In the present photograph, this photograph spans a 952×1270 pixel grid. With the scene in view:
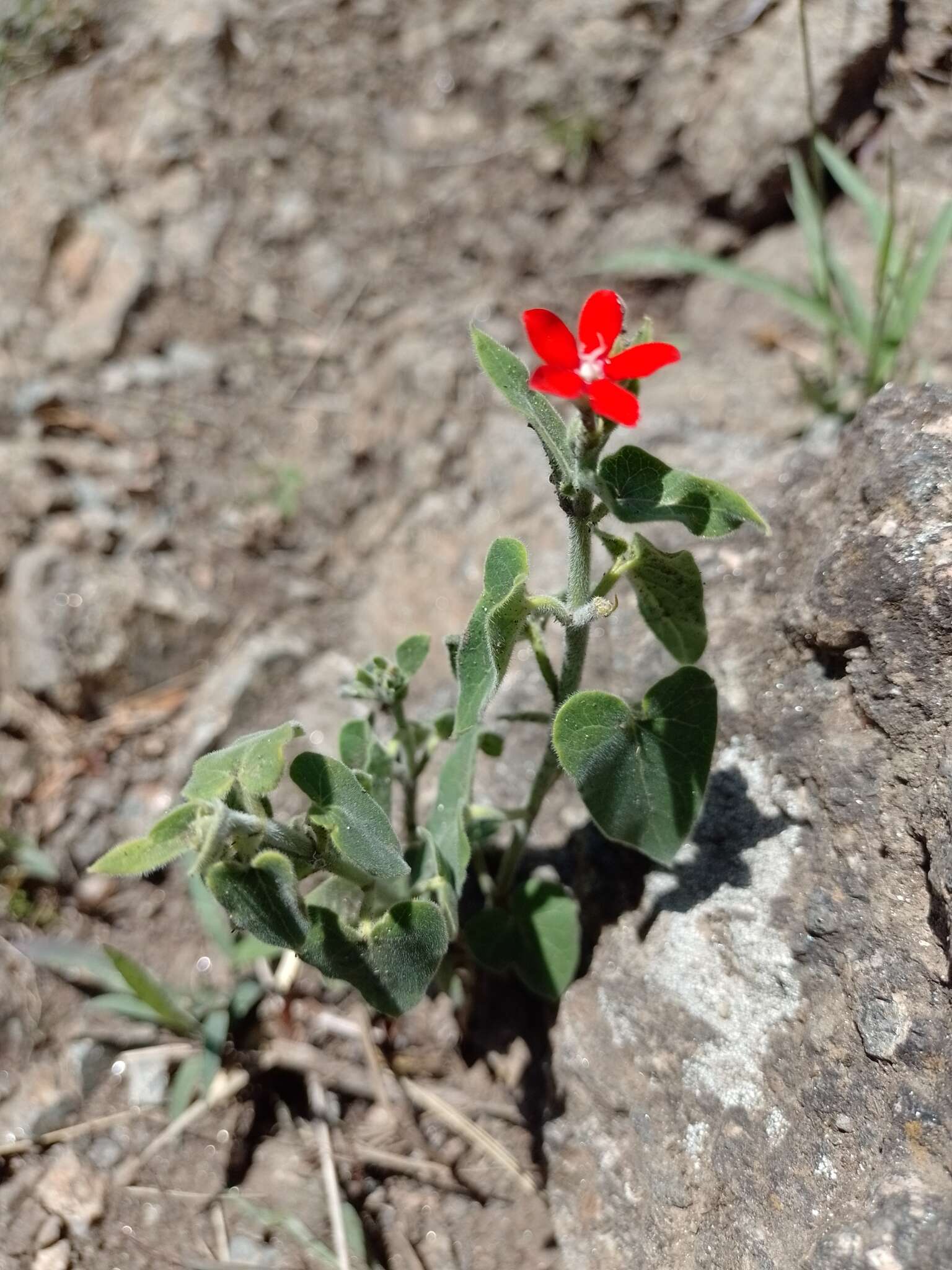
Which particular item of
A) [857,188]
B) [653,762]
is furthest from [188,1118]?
[857,188]

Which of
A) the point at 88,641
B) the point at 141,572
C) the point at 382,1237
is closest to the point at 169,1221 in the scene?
the point at 382,1237

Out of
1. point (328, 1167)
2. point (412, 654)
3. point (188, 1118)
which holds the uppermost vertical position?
point (412, 654)

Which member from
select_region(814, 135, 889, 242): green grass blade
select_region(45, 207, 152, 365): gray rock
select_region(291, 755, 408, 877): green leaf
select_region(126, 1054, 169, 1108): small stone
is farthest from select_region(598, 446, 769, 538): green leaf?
select_region(45, 207, 152, 365): gray rock

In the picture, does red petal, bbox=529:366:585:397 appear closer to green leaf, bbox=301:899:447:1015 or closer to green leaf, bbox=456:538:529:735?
green leaf, bbox=456:538:529:735

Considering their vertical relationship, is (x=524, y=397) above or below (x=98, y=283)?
above

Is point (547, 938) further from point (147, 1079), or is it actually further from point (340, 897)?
point (147, 1079)

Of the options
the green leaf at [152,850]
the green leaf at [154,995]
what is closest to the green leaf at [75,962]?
the green leaf at [154,995]
